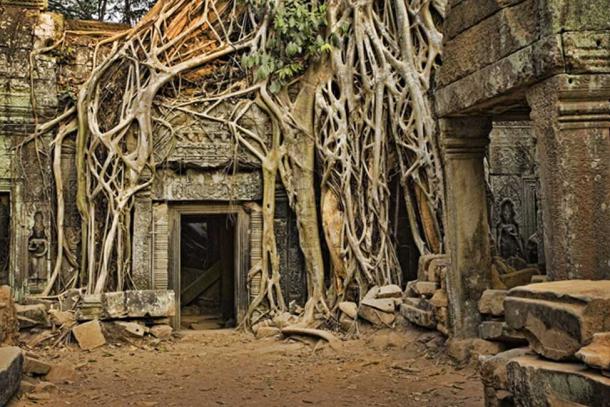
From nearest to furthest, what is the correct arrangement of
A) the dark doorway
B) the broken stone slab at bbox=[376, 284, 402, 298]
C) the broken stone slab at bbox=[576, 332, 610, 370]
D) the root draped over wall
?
1. the broken stone slab at bbox=[576, 332, 610, 370]
2. the broken stone slab at bbox=[376, 284, 402, 298]
3. the root draped over wall
4. the dark doorway

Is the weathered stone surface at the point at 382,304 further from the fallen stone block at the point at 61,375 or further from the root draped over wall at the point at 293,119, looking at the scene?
the fallen stone block at the point at 61,375

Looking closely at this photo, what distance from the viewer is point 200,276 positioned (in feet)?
34.9

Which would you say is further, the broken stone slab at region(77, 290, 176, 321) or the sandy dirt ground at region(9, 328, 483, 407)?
the broken stone slab at region(77, 290, 176, 321)

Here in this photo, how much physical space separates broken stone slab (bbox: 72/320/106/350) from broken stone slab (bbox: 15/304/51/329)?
40 cm

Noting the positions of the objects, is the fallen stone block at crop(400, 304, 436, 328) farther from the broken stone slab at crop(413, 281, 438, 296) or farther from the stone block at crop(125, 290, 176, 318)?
the stone block at crop(125, 290, 176, 318)

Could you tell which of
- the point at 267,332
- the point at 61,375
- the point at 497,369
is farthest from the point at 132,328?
the point at 497,369

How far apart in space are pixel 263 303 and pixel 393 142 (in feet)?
8.67

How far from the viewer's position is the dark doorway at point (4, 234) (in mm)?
8000

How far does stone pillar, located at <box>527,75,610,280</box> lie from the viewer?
11.8ft

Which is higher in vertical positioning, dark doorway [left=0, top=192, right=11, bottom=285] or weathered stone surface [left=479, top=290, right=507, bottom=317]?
dark doorway [left=0, top=192, right=11, bottom=285]

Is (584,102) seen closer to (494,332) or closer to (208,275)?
(494,332)

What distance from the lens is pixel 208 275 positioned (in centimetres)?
1056

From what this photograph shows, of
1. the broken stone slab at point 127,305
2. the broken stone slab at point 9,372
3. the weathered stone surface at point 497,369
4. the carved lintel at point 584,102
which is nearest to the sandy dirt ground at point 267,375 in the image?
the broken stone slab at point 9,372

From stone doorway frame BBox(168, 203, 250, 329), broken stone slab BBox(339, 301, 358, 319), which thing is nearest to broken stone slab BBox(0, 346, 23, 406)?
broken stone slab BBox(339, 301, 358, 319)
